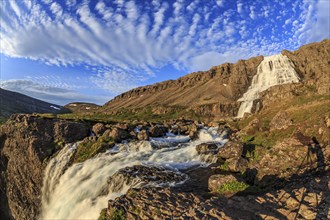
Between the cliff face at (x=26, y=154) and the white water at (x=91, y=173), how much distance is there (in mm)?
3150

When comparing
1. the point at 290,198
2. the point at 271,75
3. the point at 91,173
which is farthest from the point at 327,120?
the point at 271,75

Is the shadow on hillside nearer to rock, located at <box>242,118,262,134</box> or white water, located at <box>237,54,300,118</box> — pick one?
rock, located at <box>242,118,262,134</box>

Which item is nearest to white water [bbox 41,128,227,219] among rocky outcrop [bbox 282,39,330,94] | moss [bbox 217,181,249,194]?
moss [bbox 217,181,249,194]

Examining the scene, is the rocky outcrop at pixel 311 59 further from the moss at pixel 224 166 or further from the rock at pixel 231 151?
the moss at pixel 224 166

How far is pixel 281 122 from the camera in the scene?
38.2 meters

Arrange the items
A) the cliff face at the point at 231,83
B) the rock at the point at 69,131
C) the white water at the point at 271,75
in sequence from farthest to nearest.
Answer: the white water at the point at 271,75
the cliff face at the point at 231,83
the rock at the point at 69,131

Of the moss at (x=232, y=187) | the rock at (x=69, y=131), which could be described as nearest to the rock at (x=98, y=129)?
the rock at (x=69, y=131)

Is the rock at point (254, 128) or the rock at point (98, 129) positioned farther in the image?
the rock at point (98, 129)

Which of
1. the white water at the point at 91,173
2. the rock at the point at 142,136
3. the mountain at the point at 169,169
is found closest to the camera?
the mountain at the point at 169,169

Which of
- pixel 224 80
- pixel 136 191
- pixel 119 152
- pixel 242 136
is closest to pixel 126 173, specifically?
pixel 136 191

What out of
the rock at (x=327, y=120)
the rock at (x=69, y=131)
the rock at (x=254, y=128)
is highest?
the rock at (x=327, y=120)

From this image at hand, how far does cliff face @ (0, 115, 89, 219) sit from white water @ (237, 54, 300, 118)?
104 m

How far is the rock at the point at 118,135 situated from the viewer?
44447mm

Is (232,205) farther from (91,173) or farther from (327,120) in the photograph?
(91,173)
